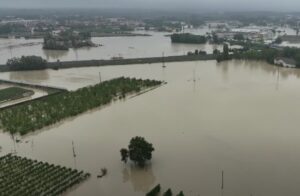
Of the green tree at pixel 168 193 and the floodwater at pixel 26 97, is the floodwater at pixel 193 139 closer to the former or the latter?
the green tree at pixel 168 193

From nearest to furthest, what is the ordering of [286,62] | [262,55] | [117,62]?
[286,62] < [117,62] < [262,55]

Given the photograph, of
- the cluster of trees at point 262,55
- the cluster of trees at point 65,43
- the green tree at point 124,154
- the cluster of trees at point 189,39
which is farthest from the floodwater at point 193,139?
the cluster of trees at point 189,39

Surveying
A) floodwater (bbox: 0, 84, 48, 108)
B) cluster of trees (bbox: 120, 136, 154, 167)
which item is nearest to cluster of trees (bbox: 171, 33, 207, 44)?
floodwater (bbox: 0, 84, 48, 108)

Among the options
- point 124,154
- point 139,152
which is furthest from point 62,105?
point 139,152

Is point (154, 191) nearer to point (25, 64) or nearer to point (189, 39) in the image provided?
point (25, 64)

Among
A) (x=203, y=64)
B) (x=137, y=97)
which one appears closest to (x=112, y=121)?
(x=137, y=97)

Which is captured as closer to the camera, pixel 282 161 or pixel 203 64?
pixel 282 161

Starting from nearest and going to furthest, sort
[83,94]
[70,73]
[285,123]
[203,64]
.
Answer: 1. [285,123]
2. [83,94]
3. [70,73]
4. [203,64]

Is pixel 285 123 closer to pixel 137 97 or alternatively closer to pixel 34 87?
pixel 137 97
